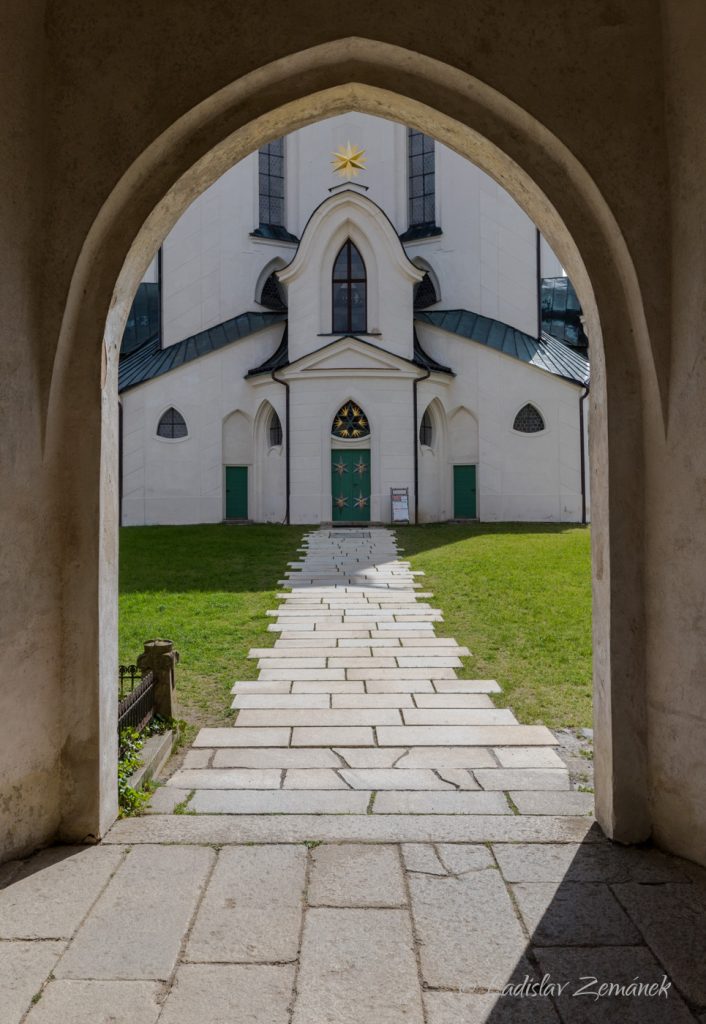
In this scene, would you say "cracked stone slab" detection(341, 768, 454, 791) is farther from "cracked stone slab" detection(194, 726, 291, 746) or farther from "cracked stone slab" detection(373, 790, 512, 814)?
"cracked stone slab" detection(194, 726, 291, 746)

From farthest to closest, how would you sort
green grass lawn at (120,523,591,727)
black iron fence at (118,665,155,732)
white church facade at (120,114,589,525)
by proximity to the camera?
white church facade at (120,114,589,525), green grass lawn at (120,523,591,727), black iron fence at (118,665,155,732)

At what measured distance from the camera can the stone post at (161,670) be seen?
5.92 meters

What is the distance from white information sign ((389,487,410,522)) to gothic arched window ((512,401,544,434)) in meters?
4.97

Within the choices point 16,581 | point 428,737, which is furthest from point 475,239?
point 16,581

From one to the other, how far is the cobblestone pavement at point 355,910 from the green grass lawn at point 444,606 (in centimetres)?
197

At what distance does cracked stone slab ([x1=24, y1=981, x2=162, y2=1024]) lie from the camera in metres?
2.26

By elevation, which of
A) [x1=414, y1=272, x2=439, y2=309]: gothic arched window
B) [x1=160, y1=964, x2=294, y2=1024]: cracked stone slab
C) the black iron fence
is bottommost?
[x1=160, y1=964, x2=294, y2=1024]: cracked stone slab

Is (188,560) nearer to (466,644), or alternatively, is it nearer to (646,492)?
(466,644)

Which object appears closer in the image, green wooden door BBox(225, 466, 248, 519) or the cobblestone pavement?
the cobblestone pavement

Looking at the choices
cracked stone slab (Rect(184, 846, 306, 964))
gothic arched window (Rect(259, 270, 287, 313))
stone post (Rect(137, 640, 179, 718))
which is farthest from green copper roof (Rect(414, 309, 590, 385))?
cracked stone slab (Rect(184, 846, 306, 964))

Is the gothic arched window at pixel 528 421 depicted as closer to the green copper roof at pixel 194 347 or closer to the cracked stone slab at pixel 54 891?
the green copper roof at pixel 194 347

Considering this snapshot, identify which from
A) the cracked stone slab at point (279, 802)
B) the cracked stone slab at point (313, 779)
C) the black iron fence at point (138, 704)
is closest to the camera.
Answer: the cracked stone slab at point (279, 802)

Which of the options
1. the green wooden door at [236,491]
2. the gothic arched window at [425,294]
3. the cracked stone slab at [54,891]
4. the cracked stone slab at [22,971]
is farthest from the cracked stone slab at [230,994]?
the gothic arched window at [425,294]

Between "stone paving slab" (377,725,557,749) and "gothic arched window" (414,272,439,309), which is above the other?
"gothic arched window" (414,272,439,309)
